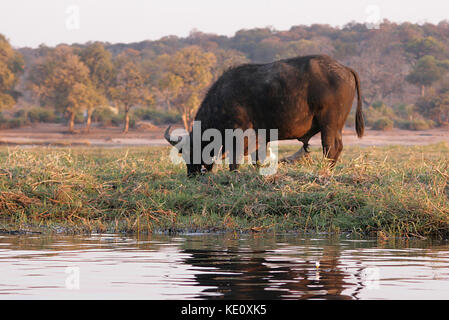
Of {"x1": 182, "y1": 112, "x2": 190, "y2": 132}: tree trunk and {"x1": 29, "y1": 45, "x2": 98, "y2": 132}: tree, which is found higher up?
{"x1": 29, "y1": 45, "x2": 98, "y2": 132}: tree

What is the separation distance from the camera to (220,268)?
22.2 ft

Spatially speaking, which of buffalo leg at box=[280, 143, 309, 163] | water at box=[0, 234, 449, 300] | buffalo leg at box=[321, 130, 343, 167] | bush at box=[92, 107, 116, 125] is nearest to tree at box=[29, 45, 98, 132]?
bush at box=[92, 107, 116, 125]

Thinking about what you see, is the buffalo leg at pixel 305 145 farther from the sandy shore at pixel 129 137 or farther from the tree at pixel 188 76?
the tree at pixel 188 76

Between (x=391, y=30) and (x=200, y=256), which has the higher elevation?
(x=391, y=30)

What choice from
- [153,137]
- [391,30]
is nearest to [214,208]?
[153,137]

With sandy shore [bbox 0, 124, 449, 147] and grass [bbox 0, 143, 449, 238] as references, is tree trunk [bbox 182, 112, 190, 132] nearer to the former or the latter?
sandy shore [bbox 0, 124, 449, 147]

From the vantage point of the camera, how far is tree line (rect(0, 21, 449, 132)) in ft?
142

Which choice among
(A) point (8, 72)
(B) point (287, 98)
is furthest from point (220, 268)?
(A) point (8, 72)

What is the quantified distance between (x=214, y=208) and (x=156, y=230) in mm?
918

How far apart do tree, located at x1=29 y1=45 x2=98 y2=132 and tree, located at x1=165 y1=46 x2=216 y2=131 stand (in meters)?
4.53

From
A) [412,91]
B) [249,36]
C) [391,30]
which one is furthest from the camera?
[249,36]

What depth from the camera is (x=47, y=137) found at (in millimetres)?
36406

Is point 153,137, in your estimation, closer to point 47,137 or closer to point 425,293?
point 47,137

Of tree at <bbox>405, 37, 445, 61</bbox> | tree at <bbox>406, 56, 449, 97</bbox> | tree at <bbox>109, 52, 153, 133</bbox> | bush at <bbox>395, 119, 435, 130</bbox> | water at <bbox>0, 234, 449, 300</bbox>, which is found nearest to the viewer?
water at <bbox>0, 234, 449, 300</bbox>
